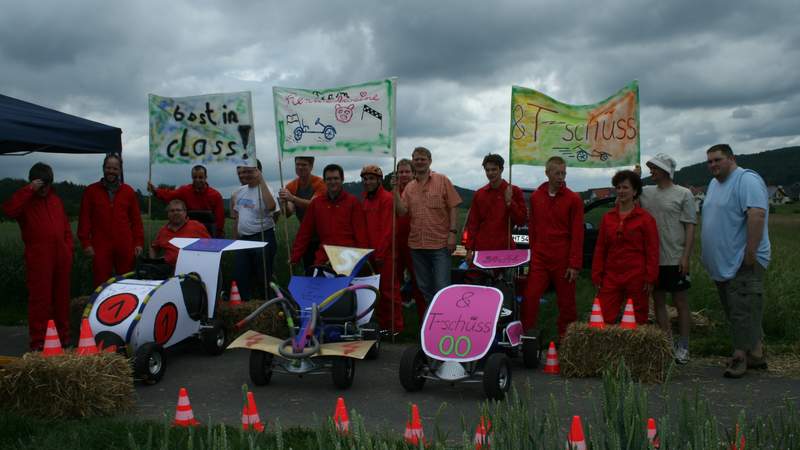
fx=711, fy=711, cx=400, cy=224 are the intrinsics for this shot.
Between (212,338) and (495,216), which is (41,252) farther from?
(495,216)

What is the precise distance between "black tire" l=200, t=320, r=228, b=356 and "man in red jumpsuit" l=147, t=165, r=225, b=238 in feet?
→ 6.38

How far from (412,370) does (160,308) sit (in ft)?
8.50

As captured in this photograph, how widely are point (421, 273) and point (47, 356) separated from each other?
13.3 ft

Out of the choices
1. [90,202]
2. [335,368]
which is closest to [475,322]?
[335,368]

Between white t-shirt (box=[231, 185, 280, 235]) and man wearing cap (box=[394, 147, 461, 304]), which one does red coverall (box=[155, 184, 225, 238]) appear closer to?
white t-shirt (box=[231, 185, 280, 235])

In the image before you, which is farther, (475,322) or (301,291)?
(301,291)

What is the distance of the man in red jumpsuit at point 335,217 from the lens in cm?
795

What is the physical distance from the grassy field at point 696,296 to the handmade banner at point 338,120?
134 centimetres

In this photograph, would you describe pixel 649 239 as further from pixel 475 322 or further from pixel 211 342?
pixel 211 342

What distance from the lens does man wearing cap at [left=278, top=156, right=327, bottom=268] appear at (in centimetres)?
858

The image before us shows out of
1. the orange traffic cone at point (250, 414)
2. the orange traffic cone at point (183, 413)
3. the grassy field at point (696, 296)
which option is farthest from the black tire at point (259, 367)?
the grassy field at point (696, 296)

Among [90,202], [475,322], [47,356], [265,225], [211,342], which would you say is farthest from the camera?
[265,225]

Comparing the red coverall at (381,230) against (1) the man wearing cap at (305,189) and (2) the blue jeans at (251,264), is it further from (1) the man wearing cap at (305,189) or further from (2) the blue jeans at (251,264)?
(2) the blue jeans at (251,264)

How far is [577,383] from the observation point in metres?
6.23
